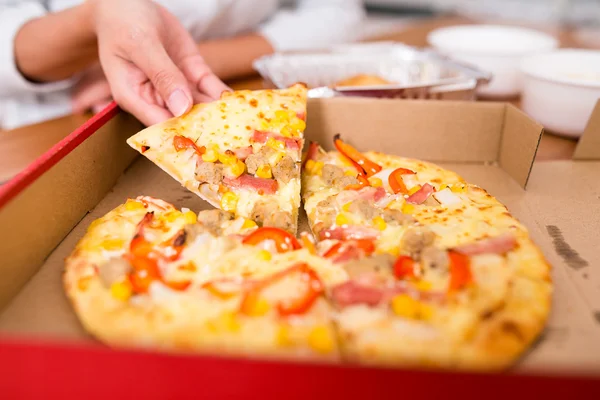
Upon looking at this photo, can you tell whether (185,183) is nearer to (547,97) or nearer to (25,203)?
(25,203)

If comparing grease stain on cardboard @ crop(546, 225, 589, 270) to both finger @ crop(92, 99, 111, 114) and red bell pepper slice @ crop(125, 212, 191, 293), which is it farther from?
finger @ crop(92, 99, 111, 114)

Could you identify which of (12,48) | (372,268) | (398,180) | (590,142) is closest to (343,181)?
(398,180)

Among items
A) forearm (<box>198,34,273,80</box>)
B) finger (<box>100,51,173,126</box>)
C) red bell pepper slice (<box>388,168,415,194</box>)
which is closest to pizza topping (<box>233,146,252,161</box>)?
finger (<box>100,51,173,126</box>)

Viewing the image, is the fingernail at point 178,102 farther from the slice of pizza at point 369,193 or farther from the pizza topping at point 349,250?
the pizza topping at point 349,250

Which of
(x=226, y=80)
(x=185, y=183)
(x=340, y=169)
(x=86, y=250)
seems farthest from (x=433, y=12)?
(x=86, y=250)

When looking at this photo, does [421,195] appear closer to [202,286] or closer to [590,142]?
[202,286]

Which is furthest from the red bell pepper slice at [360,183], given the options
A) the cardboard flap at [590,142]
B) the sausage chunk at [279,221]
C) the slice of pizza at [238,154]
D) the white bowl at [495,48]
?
the white bowl at [495,48]
